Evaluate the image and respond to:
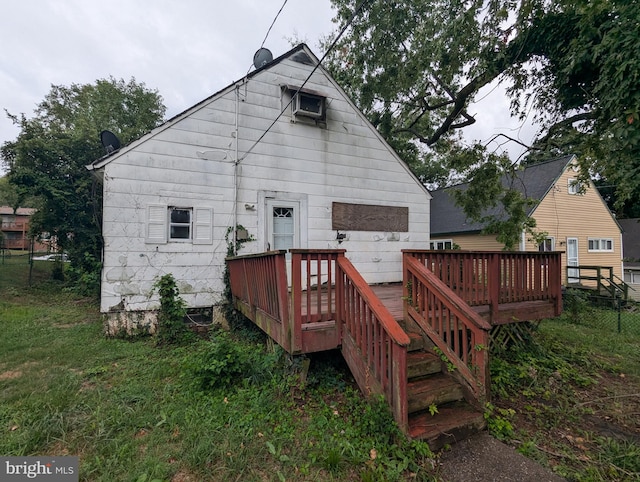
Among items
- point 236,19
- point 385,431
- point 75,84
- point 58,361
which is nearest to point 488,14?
point 236,19

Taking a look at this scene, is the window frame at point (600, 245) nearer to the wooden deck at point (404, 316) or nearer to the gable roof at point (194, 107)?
the wooden deck at point (404, 316)

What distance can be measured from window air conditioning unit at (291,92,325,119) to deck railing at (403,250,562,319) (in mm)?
4508

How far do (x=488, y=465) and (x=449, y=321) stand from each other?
125 centimetres

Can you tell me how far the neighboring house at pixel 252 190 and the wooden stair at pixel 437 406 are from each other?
395 centimetres

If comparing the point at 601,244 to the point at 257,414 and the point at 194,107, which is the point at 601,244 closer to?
the point at 257,414

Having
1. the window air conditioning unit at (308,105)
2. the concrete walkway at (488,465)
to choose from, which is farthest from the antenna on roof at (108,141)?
the concrete walkway at (488,465)

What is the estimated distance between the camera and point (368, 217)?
24.0 ft

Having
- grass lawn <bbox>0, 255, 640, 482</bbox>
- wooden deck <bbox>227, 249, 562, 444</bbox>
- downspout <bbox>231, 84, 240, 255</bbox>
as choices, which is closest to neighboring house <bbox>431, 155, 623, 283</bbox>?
wooden deck <bbox>227, 249, 562, 444</bbox>

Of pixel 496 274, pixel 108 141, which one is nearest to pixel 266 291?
pixel 496 274

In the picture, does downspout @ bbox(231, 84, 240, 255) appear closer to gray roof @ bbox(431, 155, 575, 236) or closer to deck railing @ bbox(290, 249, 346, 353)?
deck railing @ bbox(290, 249, 346, 353)

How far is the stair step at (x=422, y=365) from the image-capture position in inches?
120

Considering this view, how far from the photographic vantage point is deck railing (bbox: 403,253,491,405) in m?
2.88

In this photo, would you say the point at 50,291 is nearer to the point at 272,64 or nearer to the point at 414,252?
the point at 272,64

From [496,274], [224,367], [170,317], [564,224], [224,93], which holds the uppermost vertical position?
[224,93]
